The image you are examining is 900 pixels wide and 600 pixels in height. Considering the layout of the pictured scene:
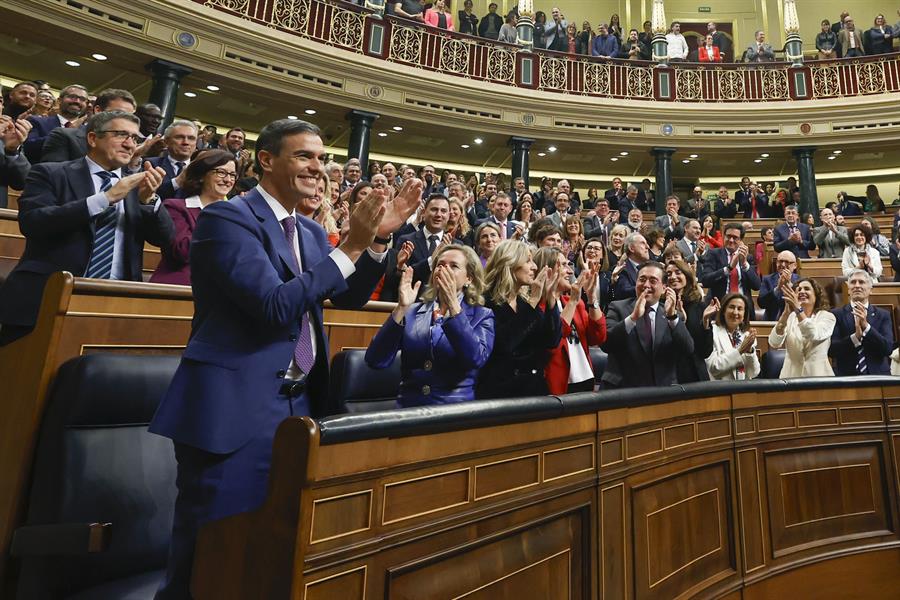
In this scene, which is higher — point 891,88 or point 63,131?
point 891,88

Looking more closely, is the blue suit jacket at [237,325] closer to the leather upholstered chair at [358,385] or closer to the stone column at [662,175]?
the leather upholstered chair at [358,385]

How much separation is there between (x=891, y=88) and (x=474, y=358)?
33.8ft

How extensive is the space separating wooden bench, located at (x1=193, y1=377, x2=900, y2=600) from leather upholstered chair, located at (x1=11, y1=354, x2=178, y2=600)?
0.38 meters

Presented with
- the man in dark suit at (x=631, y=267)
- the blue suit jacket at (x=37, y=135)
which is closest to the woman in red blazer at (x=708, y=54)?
the man in dark suit at (x=631, y=267)

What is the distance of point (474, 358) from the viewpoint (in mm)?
1560

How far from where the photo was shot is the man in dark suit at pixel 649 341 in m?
2.03

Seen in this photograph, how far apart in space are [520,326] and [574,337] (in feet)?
1.32

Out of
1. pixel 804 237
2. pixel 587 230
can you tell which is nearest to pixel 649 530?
pixel 587 230

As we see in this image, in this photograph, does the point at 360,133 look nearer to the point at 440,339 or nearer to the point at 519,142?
the point at 519,142

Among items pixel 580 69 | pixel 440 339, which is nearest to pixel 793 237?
pixel 580 69

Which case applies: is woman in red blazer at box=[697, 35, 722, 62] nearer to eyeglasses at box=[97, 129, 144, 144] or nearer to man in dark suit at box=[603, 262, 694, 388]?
man in dark suit at box=[603, 262, 694, 388]

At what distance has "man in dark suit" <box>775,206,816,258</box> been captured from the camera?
18.0ft

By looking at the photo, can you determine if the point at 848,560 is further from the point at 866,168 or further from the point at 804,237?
the point at 866,168

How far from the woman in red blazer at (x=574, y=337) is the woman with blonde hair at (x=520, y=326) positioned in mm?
97
